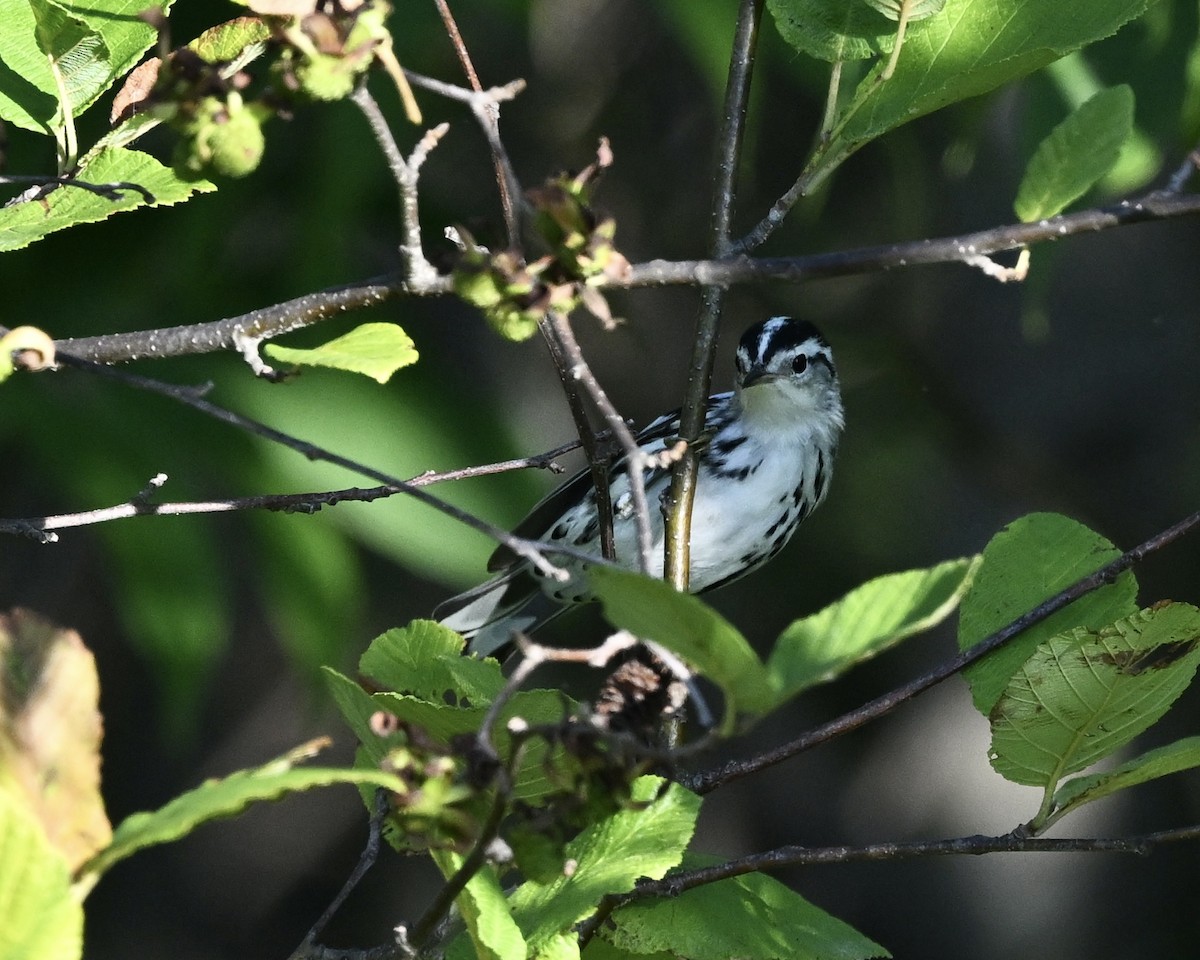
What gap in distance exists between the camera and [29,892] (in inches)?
31.9

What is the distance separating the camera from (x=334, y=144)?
3.14 metres

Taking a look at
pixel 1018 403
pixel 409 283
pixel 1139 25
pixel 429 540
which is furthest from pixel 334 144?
pixel 1018 403

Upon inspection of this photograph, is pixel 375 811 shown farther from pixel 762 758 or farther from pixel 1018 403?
pixel 1018 403

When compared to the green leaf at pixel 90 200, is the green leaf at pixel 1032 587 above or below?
below

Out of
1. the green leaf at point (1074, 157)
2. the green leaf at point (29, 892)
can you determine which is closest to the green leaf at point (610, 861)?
the green leaf at point (29, 892)

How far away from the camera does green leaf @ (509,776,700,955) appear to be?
1156 millimetres

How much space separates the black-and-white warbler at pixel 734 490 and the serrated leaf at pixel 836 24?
1.56 m

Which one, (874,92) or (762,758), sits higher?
(874,92)

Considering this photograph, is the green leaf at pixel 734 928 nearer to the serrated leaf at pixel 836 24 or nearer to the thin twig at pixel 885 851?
the thin twig at pixel 885 851

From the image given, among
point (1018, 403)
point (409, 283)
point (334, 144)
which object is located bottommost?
point (1018, 403)

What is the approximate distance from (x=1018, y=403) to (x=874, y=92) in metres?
4.32

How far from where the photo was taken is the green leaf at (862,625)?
82 cm

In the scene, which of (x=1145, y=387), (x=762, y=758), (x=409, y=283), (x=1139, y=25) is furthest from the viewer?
(x=1145, y=387)

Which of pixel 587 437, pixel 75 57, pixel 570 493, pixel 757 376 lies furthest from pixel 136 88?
pixel 570 493
